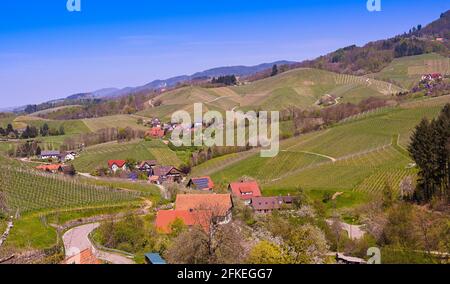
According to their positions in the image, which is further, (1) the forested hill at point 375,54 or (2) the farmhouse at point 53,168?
(1) the forested hill at point 375,54

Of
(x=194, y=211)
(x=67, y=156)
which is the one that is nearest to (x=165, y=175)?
(x=67, y=156)

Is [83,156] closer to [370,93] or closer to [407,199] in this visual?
[407,199]

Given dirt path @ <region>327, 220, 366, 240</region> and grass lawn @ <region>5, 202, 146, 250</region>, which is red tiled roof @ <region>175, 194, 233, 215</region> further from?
dirt path @ <region>327, 220, 366, 240</region>

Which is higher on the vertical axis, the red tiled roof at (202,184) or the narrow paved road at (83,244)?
the narrow paved road at (83,244)

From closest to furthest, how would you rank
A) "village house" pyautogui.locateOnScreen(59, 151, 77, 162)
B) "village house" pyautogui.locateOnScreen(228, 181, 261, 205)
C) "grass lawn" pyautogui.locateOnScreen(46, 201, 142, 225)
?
1. "grass lawn" pyautogui.locateOnScreen(46, 201, 142, 225)
2. "village house" pyautogui.locateOnScreen(228, 181, 261, 205)
3. "village house" pyautogui.locateOnScreen(59, 151, 77, 162)

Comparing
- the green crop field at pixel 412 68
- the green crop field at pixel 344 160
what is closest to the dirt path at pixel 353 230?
the green crop field at pixel 344 160

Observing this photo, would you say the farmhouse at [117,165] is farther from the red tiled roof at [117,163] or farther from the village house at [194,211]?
the village house at [194,211]

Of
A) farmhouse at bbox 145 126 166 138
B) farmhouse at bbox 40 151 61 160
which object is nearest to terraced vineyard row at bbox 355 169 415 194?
farmhouse at bbox 145 126 166 138
